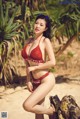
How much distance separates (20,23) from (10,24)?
383 millimetres

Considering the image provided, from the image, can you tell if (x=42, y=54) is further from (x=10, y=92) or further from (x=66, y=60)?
(x=66, y=60)

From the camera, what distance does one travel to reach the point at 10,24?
23.0 ft

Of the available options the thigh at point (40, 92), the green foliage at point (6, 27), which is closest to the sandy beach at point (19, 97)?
the green foliage at point (6, 27)

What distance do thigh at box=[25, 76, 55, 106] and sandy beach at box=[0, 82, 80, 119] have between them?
76.8 inches

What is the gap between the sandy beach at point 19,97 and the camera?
5.94 metres

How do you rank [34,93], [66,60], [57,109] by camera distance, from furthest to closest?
[66,60] → [57,109] → [34,93]

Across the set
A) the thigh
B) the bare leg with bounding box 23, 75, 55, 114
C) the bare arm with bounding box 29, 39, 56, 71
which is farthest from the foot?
the bare arm with bounding box 29, 39, 56, 71

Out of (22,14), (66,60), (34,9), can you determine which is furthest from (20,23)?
(66,60)

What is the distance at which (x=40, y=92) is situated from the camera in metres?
3.84

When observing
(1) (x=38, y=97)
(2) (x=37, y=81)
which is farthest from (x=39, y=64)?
(1) (x=38, y=97)

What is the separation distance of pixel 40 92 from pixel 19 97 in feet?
10.1

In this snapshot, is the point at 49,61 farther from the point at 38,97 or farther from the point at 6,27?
the point at 6,27

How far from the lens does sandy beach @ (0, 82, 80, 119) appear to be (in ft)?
19.5

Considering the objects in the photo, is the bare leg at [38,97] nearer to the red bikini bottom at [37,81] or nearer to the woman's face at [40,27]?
the red bikini bottom at [37,81]
